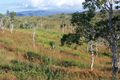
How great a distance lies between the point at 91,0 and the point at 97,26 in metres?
2.32

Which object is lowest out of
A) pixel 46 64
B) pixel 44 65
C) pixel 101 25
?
pixel 46 64

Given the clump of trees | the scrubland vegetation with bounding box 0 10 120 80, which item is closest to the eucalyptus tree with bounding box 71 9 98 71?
the clump of trees

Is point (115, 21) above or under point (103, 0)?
under

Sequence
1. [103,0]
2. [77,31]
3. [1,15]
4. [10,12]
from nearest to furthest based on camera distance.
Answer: [103,0], [77,31], [10,12], [1,15]

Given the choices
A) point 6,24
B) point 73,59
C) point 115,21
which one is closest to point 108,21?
point 115,21

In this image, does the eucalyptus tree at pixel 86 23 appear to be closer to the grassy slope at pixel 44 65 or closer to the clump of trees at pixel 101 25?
the clump of trees at pixel 101 25

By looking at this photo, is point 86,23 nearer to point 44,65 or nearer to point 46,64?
point 44,65

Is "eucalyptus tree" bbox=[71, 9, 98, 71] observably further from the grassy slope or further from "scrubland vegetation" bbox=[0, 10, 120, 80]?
the grassy slope

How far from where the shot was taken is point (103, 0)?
70.1ft

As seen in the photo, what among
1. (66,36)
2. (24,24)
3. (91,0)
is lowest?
(24,24)

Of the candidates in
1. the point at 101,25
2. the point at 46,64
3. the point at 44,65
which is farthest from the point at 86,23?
the point at 46,64

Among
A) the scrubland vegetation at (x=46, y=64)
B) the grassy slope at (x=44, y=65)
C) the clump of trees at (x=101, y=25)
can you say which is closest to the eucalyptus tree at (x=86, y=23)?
A: the clump of trees at (x=101, y=25)

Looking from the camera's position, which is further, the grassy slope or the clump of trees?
the grassy slope

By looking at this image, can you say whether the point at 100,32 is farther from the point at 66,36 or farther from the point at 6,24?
the point at 6,24
